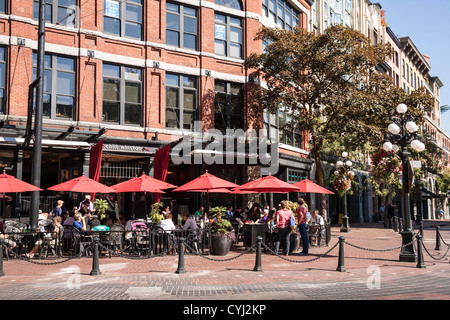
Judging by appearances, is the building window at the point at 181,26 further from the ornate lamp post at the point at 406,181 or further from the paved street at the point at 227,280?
the paved street at the point at 227,280

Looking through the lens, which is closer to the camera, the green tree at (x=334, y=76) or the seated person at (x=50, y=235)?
the seated person at (x=50, y=235)

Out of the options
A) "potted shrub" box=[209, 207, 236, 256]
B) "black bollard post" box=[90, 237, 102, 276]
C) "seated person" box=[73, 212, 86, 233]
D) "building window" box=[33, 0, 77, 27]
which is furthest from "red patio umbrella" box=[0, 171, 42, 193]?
"building window" box=[33, 0, 77, 27]

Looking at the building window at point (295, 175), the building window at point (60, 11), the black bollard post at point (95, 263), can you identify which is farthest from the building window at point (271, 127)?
the black bollard post at point (95, 263)

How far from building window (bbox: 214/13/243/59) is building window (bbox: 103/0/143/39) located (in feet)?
13.5

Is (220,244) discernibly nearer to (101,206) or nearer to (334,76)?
(101,206)

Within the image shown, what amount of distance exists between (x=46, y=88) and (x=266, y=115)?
1135 centimetres

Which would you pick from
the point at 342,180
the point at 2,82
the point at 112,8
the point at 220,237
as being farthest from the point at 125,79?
the point at 342,180

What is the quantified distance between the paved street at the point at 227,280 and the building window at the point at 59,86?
304 inches

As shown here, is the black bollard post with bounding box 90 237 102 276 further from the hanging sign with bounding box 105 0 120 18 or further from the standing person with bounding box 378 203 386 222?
the standing person with bounding box 378 203 386 222

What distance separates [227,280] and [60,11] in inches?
569

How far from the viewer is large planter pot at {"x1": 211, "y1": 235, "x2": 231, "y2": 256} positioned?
1355 cm

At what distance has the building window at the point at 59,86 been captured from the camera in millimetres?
18375

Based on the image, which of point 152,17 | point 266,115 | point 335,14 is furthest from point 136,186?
point 335,14

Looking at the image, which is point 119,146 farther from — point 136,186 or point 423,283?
point 423,283
